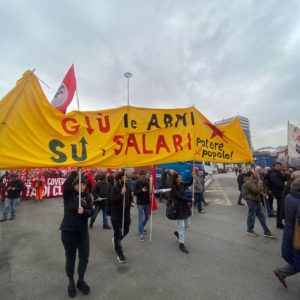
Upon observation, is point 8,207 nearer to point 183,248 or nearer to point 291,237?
point 183,248

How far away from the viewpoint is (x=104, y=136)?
397cm

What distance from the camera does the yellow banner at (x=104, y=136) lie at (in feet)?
9.62

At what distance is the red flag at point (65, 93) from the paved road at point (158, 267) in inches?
117

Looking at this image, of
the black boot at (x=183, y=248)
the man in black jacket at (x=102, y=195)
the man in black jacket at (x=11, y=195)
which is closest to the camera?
the black boot at (x=183, y=248)

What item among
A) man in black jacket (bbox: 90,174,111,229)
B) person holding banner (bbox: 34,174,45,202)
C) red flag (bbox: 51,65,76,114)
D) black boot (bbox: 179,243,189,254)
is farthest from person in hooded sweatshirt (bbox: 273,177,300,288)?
person holding banner (bbox: 34,174,45,202)

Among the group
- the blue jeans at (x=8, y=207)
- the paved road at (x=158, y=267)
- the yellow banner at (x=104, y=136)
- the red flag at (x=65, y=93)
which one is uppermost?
the red flag at (x=65, y=93)

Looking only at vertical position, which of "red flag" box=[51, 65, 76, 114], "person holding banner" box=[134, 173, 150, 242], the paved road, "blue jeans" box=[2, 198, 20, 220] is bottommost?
the paved road

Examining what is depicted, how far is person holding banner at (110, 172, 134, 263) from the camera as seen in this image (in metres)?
4.29

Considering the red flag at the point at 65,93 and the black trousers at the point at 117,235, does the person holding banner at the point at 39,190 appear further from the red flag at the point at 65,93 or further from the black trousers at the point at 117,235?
the red flag at the point at 65,93

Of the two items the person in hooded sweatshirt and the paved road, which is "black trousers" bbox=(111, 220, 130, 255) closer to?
the paved road

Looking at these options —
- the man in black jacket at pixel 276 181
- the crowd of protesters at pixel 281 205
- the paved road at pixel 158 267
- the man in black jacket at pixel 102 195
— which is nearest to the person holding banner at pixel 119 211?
the paved road at pixel 158 267

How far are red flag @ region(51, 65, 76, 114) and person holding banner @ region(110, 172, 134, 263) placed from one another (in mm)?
1763

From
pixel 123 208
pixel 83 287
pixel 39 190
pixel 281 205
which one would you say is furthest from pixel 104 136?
pixel 39 190

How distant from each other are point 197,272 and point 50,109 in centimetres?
373
